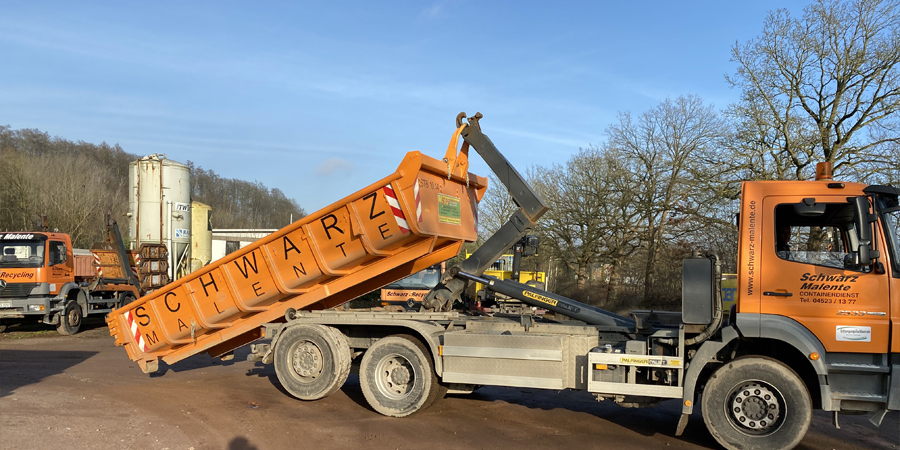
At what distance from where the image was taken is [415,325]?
298 inches

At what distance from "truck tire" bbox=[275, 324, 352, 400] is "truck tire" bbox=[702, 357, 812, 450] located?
4368 mm

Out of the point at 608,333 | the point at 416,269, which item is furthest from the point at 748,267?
the point at 416,269

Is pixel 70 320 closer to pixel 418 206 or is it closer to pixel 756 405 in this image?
pixel 418 206

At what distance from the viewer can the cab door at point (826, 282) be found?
18.8 feet

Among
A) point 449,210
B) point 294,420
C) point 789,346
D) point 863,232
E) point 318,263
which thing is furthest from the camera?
point 449,210

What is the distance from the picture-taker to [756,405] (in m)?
5.97

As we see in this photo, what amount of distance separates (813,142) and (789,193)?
16.9m

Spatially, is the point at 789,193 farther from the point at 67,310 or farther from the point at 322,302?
the point at 67,310

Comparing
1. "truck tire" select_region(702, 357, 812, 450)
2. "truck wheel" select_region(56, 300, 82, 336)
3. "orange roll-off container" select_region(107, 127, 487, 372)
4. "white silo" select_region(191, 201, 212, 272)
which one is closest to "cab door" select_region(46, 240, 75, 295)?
"truck wheel" select_region(56, 300, 82, 336)

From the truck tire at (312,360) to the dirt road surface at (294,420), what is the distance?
0.25 meters

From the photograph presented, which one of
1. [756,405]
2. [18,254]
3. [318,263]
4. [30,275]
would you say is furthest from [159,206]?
[756,405]

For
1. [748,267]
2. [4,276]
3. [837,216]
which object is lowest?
[4,276]

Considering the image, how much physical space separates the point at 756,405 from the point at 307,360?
5.36 metres

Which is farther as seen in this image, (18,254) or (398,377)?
(18,254)
